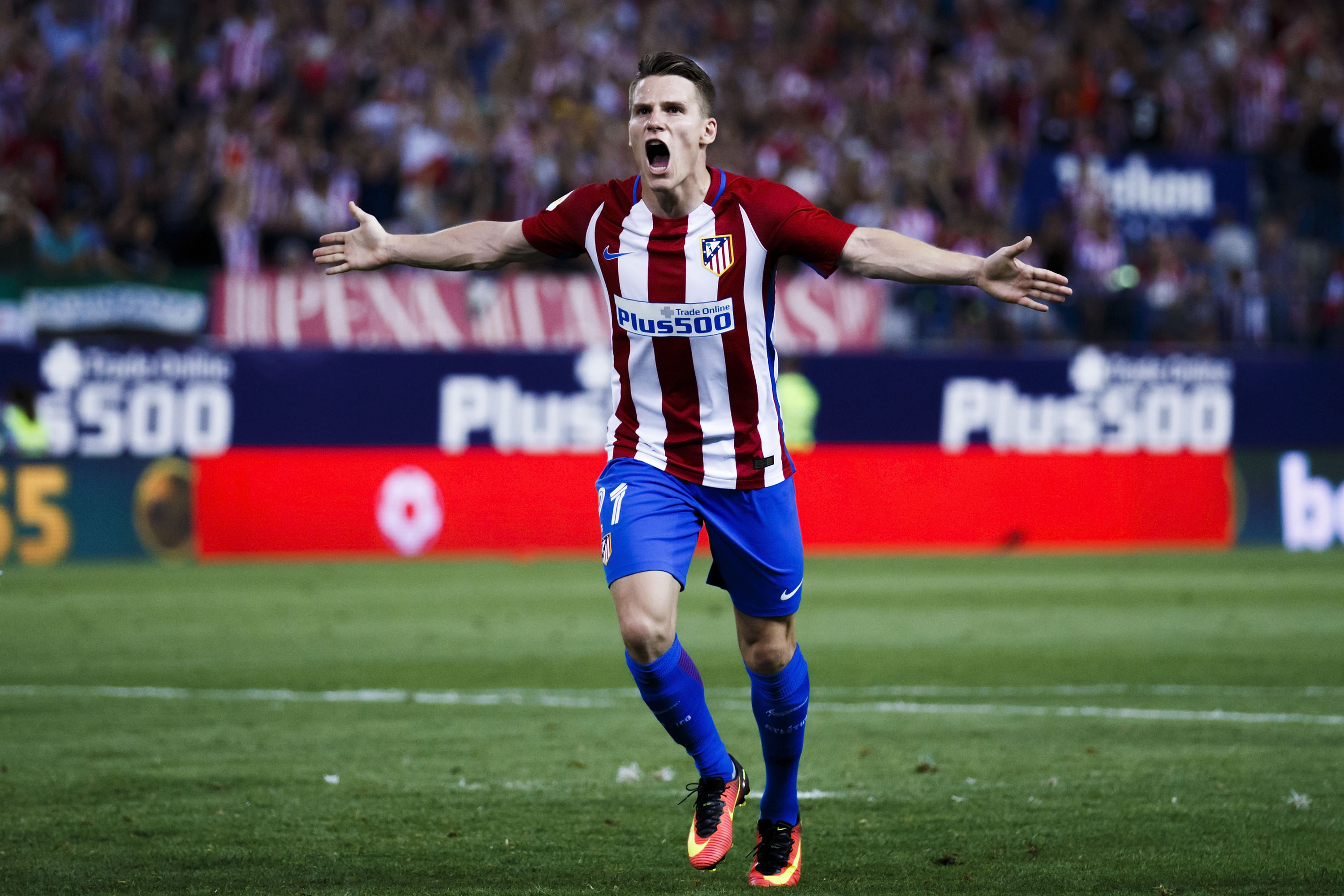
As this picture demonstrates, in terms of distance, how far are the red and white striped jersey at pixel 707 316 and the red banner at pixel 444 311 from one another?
45.6ft

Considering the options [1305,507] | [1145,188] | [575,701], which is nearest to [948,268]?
[575,701]

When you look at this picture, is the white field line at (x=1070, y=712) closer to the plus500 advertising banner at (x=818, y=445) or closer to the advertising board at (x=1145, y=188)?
the plus500 advertising banner at (x=818, y=445)

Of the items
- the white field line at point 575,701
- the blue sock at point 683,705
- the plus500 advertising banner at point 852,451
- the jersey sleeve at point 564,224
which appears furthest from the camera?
the plus500 advertising banner at point 852,451

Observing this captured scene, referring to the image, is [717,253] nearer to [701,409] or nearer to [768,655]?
[701,409]

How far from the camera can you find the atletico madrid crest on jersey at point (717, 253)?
17.4 ft

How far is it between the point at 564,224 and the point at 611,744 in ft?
10.2

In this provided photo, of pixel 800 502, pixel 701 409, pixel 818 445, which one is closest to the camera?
Answer: pixel 701 409

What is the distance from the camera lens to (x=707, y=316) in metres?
5.31

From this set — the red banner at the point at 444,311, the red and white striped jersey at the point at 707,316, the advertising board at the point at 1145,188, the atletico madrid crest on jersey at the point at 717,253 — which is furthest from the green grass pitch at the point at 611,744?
the advertising board at the point at 1145,188

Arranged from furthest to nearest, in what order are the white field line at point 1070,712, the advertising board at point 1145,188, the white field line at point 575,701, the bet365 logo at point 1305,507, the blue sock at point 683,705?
the advertising board at point 1145,188
the bet365 logo at point 1305,507
the white field line at point 575,701
the white field line at point 1070,712
the blue sock at point 683,705

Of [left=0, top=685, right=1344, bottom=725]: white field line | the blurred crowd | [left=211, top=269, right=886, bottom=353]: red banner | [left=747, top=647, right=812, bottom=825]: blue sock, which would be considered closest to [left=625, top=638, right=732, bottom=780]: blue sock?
[left=747, top=647, right=812, bottom=825]: blue sock

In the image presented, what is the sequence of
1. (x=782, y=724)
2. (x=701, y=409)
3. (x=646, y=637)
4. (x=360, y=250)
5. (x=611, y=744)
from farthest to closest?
(x=611, y=744)
(x=360, y=250)
(x=782, y=724)
(x=701, y=409)
(x=646, y=637)

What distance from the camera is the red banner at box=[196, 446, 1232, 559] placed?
17578mm

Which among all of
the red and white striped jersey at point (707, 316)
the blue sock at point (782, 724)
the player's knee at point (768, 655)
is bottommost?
the blue sock at point (782, 724)
